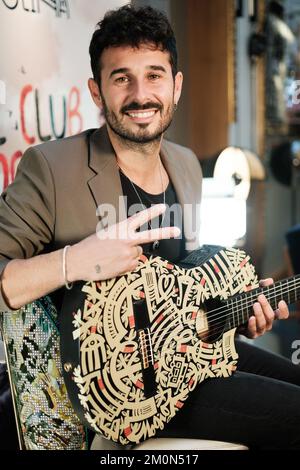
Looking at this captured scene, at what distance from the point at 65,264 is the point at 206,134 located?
1941 mm

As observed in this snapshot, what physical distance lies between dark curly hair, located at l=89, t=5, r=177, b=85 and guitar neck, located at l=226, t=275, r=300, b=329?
627 millimetres

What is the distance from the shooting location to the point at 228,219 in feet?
6.98

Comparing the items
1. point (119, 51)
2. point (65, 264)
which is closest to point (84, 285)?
point (65, 264)

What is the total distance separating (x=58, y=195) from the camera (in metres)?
1.37

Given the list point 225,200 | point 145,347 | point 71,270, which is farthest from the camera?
point 225,200

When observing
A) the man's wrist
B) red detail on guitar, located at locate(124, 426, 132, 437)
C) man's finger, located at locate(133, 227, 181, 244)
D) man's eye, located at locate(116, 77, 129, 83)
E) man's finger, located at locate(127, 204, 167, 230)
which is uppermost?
man's eye, located at locate(116, 77, 129, 83)

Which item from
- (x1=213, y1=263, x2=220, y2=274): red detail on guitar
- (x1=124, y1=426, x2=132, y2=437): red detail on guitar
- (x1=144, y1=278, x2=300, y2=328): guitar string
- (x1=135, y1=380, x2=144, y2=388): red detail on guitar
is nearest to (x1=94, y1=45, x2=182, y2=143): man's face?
(x1=213, y1=263, x2=220, y2=274): red detail on guitar

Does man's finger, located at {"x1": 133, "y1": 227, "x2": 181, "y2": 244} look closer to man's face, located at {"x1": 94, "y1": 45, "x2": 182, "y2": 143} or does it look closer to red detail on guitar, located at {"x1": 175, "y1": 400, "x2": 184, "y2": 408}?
man's face, located at {"x1": 94, "y1": 45, "x2": 182, "y2": 143}

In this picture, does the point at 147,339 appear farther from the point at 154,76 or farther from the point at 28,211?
the point at 154,76

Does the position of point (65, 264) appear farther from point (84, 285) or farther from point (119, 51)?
point (119, 51)

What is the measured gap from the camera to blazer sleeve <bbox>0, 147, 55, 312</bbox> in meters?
1.30

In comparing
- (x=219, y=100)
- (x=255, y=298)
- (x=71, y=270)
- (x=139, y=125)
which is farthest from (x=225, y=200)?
(x=219, y=100)

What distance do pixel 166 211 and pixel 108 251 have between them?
33cm

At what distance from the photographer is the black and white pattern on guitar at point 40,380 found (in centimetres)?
135
